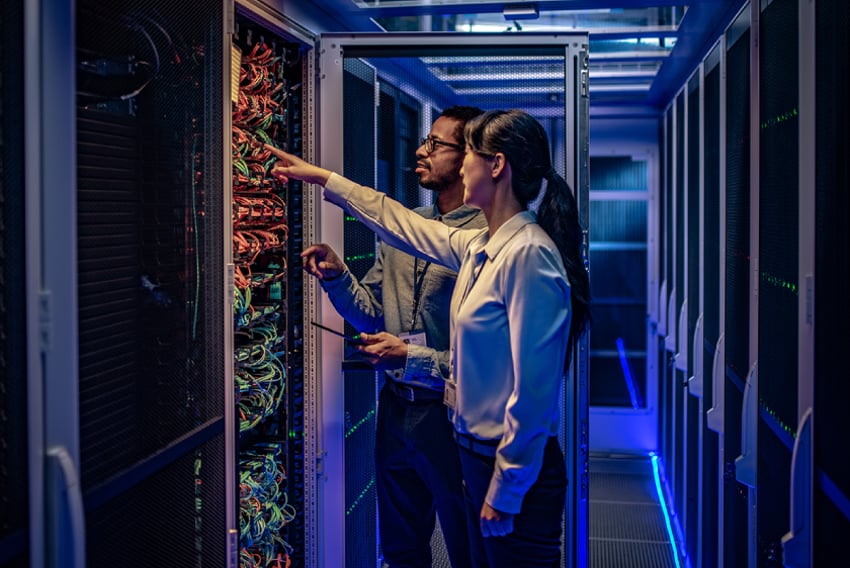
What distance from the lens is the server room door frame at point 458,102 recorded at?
8.89ft

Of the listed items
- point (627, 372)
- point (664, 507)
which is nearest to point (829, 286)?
point (664, 507)

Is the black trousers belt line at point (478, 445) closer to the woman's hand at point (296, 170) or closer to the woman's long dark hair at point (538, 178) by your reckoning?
the woman's long dark hair at point (538, 178)

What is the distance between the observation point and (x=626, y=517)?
5.13 metres

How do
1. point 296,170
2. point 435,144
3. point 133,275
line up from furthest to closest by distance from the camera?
point 435,144 < point 296,170 < point 133,275

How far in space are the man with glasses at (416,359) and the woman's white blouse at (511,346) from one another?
285 millimetres

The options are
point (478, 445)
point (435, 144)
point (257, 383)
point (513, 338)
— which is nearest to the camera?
point (513, 338)

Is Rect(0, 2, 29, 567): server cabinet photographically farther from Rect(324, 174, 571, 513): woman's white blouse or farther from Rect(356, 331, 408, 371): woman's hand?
Rect(356, 331, 408, 371): woman's hand

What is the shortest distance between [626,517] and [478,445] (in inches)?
134

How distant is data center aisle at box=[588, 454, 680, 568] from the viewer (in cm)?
439

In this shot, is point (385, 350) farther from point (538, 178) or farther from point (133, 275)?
point (133, 275)

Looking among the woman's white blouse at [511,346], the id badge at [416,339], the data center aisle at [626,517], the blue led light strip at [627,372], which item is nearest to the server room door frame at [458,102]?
the id badge at [416,339]

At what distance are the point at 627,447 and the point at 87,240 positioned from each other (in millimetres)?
5822

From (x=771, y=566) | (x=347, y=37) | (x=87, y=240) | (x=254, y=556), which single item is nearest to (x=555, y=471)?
(x=771, y=566)

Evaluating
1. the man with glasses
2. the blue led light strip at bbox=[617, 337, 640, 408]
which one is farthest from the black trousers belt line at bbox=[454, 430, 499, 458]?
the blue led light strip at bbox=[617, 337, 640, 408]
